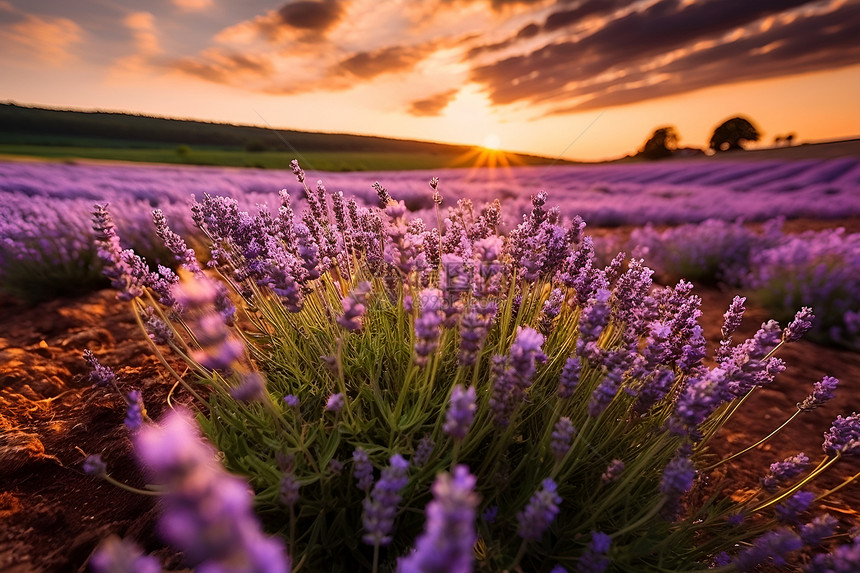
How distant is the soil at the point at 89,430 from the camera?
5.23ft

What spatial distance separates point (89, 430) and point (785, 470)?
321 centimetres

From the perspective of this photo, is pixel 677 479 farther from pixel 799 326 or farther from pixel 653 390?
pixel 799 326

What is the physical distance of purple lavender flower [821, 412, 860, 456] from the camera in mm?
1469

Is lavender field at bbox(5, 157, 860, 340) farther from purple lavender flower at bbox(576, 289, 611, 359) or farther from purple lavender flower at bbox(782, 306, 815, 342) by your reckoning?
purple lavender flower at bbox(782, 306, 815, 342)

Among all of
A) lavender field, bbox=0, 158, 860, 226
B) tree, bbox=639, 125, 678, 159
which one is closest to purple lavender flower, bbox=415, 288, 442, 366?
lavender field, bbox=0, 158, 860, 226

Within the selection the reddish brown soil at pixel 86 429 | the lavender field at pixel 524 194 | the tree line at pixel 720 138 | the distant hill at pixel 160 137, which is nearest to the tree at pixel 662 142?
the tree line at pixel 720 138

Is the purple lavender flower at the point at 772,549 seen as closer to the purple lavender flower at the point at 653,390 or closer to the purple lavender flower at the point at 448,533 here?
the purple lavender flower at the point at 653,390

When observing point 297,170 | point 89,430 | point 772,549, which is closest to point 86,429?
point 89,430

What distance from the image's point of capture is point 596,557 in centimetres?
120

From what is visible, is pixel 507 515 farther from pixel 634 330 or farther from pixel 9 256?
pixel 9 256

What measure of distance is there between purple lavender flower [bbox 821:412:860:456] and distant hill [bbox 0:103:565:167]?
30.5 metres

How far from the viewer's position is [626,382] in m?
1.83

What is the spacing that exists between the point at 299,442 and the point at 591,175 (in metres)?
22.1

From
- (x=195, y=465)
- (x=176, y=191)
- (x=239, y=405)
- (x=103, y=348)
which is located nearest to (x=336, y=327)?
(x=239, y=405)
